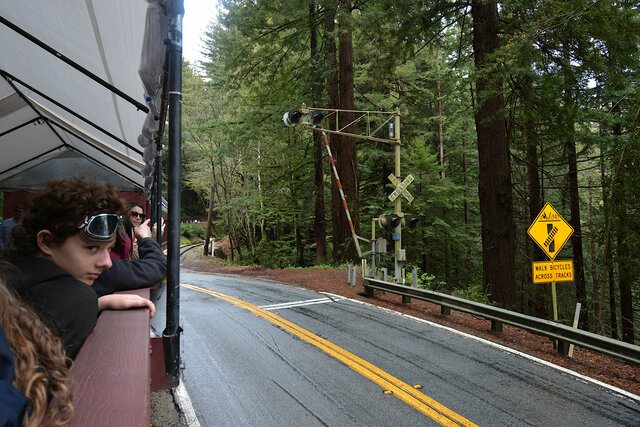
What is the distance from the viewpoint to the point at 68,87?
16.7 feet

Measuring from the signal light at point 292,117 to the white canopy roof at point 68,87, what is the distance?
415 centimetres

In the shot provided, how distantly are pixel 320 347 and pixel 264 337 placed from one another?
1.18m

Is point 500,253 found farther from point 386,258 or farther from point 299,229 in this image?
point 299,229

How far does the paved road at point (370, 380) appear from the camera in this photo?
405cm

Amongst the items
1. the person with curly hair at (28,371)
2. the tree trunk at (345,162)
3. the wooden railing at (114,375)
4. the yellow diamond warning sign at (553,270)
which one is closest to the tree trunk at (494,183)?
the yellow diamond warning sign at (553,270)

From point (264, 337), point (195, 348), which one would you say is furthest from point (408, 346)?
point (195, 348)

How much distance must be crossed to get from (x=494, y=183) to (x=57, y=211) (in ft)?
32.7

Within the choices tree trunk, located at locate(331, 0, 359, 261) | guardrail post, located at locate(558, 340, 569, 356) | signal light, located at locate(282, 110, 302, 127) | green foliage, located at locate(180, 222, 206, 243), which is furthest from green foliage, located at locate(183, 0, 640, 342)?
green foliage, located at locate(180, 222, 206, 243)

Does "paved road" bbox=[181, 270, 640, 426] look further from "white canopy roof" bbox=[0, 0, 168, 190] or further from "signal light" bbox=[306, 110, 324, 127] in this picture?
"signal light" bbox=[306, 110, 324, 127]

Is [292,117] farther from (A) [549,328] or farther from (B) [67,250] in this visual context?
(B) [67,250]

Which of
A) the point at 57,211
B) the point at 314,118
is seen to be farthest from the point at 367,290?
the point at 57,211

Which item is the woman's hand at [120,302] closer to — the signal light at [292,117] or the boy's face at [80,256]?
the boy's face at [80,256]

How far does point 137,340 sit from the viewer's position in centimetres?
184

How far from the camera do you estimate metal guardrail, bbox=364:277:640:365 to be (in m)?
5.18
